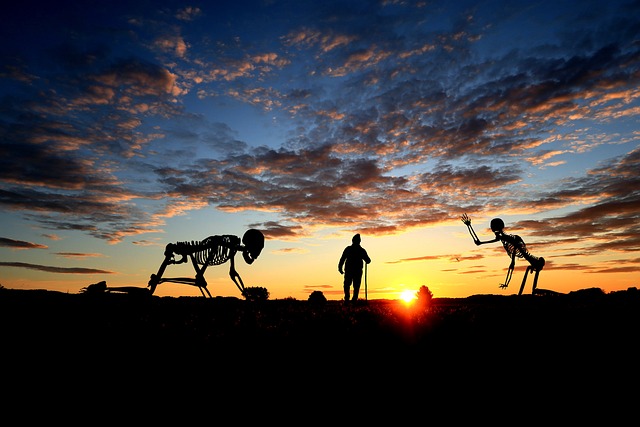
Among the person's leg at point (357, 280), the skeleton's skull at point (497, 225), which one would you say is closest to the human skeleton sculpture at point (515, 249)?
the skeleton's skull at point (497, 225)

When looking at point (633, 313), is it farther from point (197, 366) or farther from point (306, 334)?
point (197, 366)

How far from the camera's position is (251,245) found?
56.5ft

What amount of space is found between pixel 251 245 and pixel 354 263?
15.6ft

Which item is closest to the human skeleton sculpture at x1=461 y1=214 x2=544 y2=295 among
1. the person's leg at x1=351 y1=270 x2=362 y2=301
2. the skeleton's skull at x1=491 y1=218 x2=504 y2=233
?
the skeleton's skull at x1=491 y1=218 x2=504 y2=233

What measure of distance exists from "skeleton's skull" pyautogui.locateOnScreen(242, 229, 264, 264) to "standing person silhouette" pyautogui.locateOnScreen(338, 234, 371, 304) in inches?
152

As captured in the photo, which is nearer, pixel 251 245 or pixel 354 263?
pixel 354 263

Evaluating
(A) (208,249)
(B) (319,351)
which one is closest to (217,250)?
(A) (208,249)

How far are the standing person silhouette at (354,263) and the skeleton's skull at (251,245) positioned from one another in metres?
3.85

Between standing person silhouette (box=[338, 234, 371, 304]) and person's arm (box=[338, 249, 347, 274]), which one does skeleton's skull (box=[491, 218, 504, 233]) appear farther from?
person's arm (box=[338, 249, 347, 274])

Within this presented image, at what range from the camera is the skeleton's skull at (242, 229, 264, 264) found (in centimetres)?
1723

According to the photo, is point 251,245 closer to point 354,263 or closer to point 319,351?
point 354,263

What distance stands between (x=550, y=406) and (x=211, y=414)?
3613mm

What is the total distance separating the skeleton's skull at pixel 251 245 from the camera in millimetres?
17234

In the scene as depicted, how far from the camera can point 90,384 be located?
4.03m
